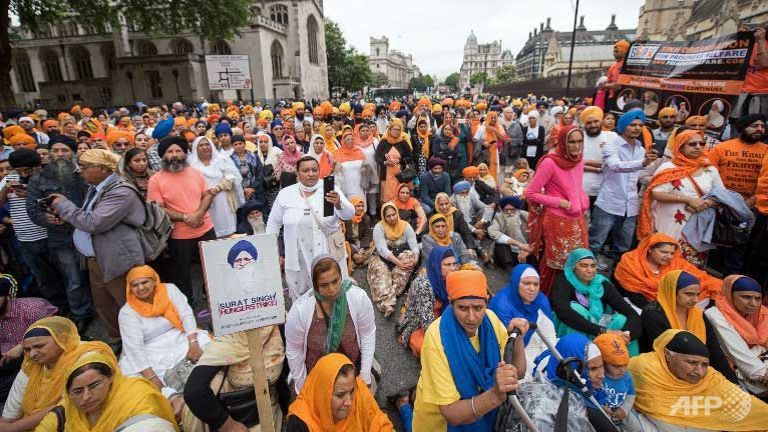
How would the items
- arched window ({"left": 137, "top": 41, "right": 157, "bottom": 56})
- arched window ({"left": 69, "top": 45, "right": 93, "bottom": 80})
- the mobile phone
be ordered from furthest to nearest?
1. arched window ({"left": 69, "top": 45, "right": 93, "bottom": 80})
2. arched window ({"left": 137, "top": 41, "right": 157, "bottom": 56})
3. the mobile phone

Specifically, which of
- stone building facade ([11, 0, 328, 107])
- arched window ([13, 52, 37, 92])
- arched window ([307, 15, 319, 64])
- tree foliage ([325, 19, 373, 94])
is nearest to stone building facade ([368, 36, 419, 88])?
tree foliage ([325, 19, 373, 94])

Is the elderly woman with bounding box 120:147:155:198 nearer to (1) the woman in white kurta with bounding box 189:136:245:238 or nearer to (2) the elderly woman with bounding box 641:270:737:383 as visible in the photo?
(1) the woman in white kurta with bounding box 189:136:245:238

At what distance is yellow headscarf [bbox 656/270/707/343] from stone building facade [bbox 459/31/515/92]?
14745 centimetres

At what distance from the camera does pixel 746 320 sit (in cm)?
292

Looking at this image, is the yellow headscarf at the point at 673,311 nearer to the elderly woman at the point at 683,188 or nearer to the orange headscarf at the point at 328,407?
the elderly woman at the point at 683,188

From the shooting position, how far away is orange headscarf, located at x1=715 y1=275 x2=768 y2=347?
9.43 feet

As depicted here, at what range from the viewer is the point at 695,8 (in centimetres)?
3994

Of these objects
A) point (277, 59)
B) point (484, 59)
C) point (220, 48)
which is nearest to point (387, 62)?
point (484, 59)

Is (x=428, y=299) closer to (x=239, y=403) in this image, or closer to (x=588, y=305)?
(x=588, y=305)

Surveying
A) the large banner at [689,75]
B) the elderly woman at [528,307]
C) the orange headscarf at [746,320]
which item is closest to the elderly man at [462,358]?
the elderly woman at [528,307]

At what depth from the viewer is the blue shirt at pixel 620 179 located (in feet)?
14.8

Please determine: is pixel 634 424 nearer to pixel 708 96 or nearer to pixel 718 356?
pixel 718 356

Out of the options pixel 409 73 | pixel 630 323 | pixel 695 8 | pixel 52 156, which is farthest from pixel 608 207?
pixel 409 73

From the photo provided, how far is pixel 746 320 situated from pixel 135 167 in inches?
211
